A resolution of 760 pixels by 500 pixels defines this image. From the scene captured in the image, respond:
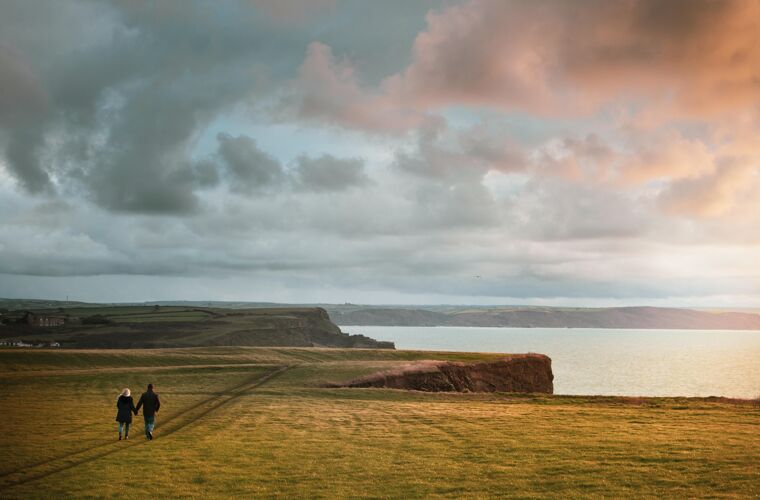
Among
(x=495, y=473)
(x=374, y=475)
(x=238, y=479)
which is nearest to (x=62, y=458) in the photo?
(x=238, y=479)

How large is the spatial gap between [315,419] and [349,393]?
14217 mm

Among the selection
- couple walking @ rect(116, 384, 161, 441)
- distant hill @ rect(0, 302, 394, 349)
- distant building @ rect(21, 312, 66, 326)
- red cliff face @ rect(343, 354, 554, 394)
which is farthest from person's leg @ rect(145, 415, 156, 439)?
distant building @ rect(21, 312, 66, 326)

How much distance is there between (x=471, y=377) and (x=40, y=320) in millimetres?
118406

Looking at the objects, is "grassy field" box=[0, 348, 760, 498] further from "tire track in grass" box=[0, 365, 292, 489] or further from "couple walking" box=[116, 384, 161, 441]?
"couple walking" box=[116, 384, 161, 441]

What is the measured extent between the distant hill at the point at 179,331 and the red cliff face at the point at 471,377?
67.2 metres

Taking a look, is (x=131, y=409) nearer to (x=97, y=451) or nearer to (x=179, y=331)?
(x=97, y=451)

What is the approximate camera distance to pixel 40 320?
14138 cm

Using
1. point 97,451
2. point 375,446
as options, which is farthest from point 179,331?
point 375,446

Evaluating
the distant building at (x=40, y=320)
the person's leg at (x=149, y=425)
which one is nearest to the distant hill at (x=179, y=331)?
the distant building at (x=40, y=320)

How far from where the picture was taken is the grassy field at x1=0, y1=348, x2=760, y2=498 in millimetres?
20047

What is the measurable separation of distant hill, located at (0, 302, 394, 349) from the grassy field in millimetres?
71848

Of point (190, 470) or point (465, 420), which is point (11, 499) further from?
point (465, 420)

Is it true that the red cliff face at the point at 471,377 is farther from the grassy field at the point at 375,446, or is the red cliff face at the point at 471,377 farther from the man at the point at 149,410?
the man at the point at 149,410

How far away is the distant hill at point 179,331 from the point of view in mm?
117812
